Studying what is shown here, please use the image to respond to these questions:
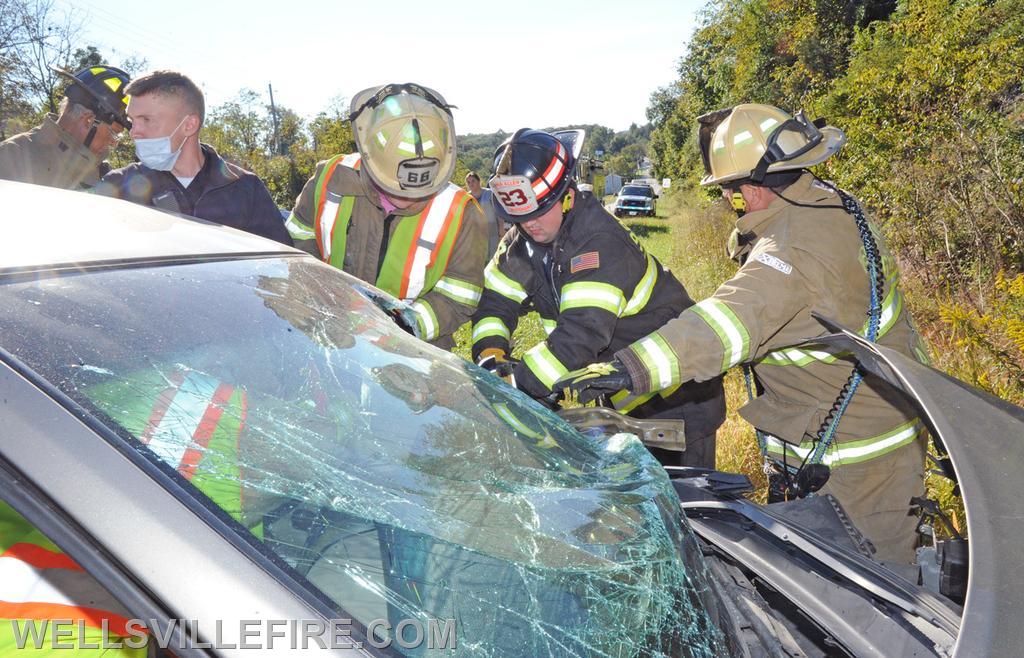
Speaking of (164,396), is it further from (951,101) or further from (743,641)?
(951,101)

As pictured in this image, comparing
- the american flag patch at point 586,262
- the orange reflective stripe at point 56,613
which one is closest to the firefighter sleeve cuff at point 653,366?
the american flag patch at point 586,262

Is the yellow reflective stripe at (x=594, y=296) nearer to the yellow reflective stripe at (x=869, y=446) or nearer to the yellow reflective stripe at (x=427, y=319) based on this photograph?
the yellow reflective stripe at (x=427, y=319)

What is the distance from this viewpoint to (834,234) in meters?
2.20

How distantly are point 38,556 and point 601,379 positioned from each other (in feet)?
4.83

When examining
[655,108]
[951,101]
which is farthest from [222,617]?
[655,108]

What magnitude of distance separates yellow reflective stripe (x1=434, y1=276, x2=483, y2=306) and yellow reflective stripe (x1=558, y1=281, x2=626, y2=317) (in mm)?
668

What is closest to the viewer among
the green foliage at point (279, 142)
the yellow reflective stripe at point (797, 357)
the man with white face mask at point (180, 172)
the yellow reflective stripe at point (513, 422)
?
the yellow reflective stripe at point (513, 422)

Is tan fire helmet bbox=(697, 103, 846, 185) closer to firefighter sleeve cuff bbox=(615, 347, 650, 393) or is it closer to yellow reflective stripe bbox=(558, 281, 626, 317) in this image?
yellow reflective stripe bbox=(558, 281, 626, 317)

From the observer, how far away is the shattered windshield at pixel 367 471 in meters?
0.99

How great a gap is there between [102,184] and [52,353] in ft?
8.10

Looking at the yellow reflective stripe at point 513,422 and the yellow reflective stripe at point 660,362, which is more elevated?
the yellow reflective stripe at point 660,362

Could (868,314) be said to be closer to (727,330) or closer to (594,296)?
(727,330)

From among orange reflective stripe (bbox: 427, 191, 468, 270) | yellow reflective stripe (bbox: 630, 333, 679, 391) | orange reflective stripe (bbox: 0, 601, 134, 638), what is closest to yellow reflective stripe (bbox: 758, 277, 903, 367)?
yellow reflective stripe (bbox: 630, 333, 679, 391)

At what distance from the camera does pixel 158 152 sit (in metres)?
2.97
